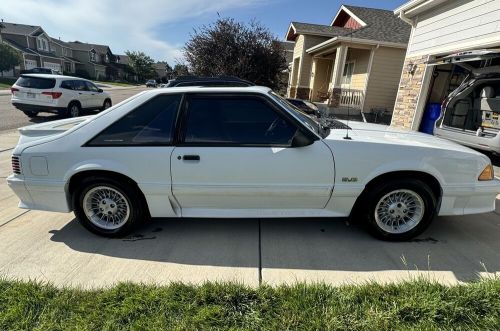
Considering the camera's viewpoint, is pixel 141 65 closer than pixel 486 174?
No

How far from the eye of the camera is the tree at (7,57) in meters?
40.0

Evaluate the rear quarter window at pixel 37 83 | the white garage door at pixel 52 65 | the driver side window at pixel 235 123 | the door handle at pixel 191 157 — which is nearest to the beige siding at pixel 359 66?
the rear quarter window at pixel 37 83

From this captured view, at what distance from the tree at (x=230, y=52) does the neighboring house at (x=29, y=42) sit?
1907 inches

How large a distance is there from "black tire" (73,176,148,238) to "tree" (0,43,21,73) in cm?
4912

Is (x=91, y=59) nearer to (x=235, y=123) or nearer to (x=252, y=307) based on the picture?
(x=235, y=123)

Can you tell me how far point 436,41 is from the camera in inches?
332

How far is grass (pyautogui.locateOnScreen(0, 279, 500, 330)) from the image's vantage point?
2.17 m

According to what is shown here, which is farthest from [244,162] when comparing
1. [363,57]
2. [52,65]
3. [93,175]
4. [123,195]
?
[52,65]

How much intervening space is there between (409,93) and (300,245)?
8023 millimetres

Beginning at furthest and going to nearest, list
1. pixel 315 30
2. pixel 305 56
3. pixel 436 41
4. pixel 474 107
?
pixel 305 56 < pixel 315 30 < pixel 436 41 < pixel 474 107

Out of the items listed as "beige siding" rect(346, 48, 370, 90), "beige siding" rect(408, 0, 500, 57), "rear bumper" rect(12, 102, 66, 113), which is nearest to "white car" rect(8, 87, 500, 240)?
"beige siding" rect(408, 0, 500, 57)

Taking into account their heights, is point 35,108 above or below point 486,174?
below

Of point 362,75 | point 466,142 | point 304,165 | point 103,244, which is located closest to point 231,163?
point 304,165

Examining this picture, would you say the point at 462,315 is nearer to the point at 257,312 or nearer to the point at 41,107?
the point at 257,312
